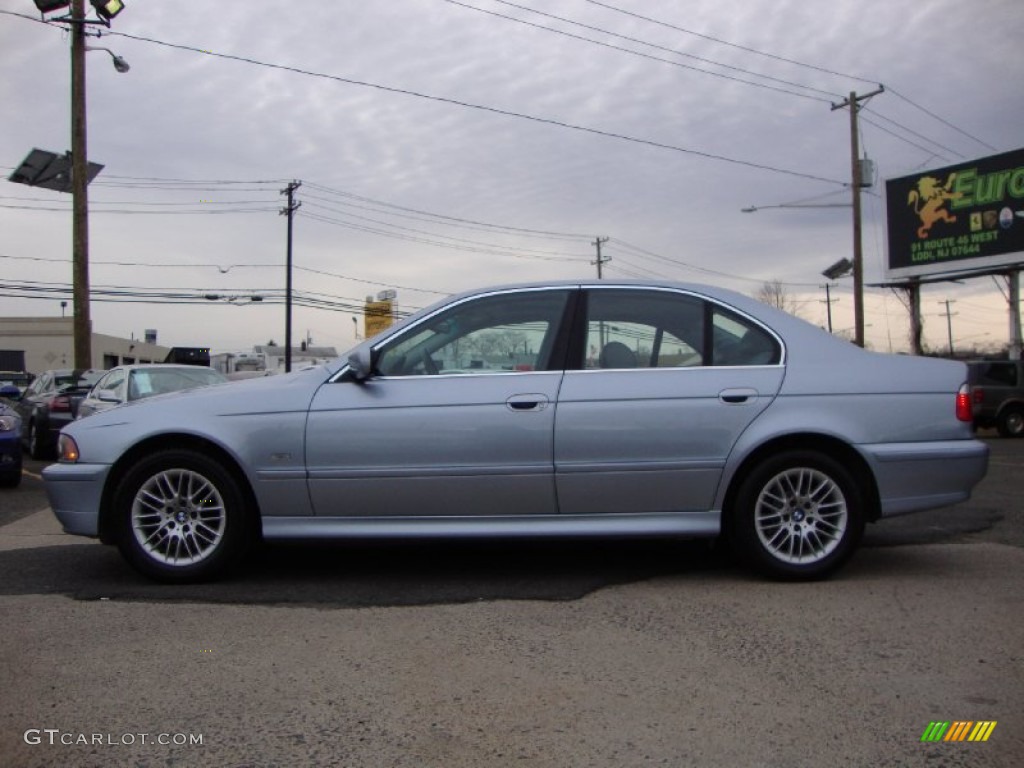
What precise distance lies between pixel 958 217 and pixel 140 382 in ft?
88.5

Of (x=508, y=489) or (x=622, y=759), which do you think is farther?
(x=508, y=489)

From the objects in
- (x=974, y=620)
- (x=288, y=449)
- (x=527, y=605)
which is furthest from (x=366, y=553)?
(x=974, y=620)

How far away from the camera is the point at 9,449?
29.7ft

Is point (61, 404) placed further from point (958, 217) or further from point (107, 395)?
point (958, 217)

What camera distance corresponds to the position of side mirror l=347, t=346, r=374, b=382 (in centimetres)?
461

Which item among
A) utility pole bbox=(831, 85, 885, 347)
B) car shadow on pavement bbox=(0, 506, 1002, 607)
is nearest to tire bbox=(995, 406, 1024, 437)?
utility pole bbox=(831, 85, 885, 347)

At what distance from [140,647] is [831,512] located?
3.54 m

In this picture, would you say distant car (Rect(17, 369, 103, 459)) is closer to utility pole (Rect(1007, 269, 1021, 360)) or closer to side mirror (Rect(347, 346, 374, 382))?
side mirror (Rect(347, 346, 374, 382))

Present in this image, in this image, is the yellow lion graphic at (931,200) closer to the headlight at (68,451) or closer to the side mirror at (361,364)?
the side mirror at (361,364)

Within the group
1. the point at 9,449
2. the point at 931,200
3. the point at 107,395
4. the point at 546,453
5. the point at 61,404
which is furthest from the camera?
the point at 931,200

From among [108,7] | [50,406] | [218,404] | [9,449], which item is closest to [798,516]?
[218,404]

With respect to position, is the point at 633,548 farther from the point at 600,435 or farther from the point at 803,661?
the point at 803,661

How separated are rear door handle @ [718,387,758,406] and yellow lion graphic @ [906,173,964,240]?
2773cm

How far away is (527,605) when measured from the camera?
14.2 feet
